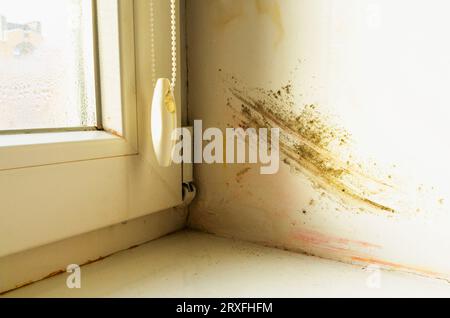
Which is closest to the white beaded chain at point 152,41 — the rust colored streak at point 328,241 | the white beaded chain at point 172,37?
the white beaded chain at point 172,37

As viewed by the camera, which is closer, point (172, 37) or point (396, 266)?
point (396, 266)

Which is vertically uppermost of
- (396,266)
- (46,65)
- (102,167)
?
(46,65)

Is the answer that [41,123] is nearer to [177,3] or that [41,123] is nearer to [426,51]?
[177,3]

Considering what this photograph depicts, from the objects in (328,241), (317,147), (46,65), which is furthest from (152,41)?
(328,241)

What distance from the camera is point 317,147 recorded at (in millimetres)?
699

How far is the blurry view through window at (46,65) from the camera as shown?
612 millimetres

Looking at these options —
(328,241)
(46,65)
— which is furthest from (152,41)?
(328,241)

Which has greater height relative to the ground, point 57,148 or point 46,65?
point 46,65

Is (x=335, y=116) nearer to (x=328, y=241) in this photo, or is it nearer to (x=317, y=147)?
(x=317, y=147)

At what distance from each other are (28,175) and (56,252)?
0.14 m

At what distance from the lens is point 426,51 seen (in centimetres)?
60

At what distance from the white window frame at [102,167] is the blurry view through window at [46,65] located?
28 mm

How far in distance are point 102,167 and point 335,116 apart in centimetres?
37

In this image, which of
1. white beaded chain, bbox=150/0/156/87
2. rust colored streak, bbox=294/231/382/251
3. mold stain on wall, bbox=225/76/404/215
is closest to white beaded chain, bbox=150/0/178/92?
white beaded chain, bbox=150/0/156/87
